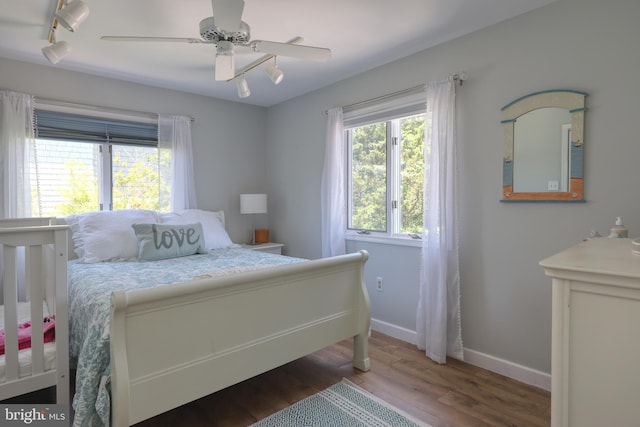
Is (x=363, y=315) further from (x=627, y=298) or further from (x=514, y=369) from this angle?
(x=627, y=298)

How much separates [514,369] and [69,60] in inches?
165

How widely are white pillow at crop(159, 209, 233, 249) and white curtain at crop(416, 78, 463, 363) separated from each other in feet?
6.55

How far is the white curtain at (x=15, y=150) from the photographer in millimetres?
2842

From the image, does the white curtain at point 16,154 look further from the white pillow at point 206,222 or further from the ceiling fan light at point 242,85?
the ceiling fan light at point 242,85

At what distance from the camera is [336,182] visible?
3.48 metres

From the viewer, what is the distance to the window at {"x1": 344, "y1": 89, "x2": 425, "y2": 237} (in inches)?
118

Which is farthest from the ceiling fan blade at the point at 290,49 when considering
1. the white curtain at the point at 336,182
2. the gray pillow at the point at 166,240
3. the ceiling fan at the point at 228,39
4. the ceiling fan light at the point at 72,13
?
the gray pillow at the point at 166,240

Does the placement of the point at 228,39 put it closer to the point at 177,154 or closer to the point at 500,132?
the point at 500,132

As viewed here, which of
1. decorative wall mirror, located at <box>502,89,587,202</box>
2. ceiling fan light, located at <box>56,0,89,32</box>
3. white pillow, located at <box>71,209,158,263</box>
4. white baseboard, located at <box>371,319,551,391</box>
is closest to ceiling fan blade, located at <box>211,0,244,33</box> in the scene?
ceiling fan light, located at <box>56,0,89,32</box>

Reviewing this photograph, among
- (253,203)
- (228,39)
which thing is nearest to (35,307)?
(228,39)

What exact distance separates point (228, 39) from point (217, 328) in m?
1.52

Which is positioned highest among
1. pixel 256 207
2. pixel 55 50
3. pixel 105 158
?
pixel 55 50

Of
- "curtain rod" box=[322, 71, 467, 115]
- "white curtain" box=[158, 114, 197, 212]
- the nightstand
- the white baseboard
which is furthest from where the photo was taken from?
the nightstand

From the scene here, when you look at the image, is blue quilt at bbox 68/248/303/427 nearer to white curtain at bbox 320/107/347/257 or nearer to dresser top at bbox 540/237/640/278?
white curtain at bbox 320/107/347/257
